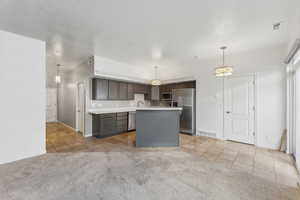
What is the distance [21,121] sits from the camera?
2803mm

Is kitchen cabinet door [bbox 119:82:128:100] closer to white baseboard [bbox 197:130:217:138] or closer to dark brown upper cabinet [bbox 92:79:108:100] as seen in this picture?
dark brown upper cabinet [bbox 92:79:108:100]

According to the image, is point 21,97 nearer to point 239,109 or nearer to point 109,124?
point 109,124

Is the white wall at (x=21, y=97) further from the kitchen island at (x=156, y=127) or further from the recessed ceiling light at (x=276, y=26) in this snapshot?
the recessed ceiling light at (x=276, y=26)

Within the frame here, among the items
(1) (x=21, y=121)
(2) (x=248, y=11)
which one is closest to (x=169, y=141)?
(2) (x=248, y=11)

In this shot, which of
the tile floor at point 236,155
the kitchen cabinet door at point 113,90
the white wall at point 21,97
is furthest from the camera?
the kitchen cabinet door at point 113,90

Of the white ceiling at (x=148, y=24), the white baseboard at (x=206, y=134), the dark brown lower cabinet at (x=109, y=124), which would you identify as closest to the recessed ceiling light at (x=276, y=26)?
the white ceiling at (x=148, y=24)

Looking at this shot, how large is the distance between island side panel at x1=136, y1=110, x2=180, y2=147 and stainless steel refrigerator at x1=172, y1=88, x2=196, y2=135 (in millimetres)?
1529

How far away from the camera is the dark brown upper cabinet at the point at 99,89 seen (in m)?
4.58

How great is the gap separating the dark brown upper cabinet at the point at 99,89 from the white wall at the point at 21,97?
162 centimetres

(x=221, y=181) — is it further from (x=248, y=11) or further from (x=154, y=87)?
(x=154, y=87)

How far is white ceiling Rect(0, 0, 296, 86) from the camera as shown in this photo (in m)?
1.98

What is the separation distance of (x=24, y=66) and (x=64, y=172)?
254cm

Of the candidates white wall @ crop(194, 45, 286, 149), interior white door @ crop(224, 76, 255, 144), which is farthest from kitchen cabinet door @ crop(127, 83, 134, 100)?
interior white door @ crop(224, 76, 255, 144)

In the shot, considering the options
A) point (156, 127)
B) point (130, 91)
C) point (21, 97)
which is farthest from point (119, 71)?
point (21, 97)
